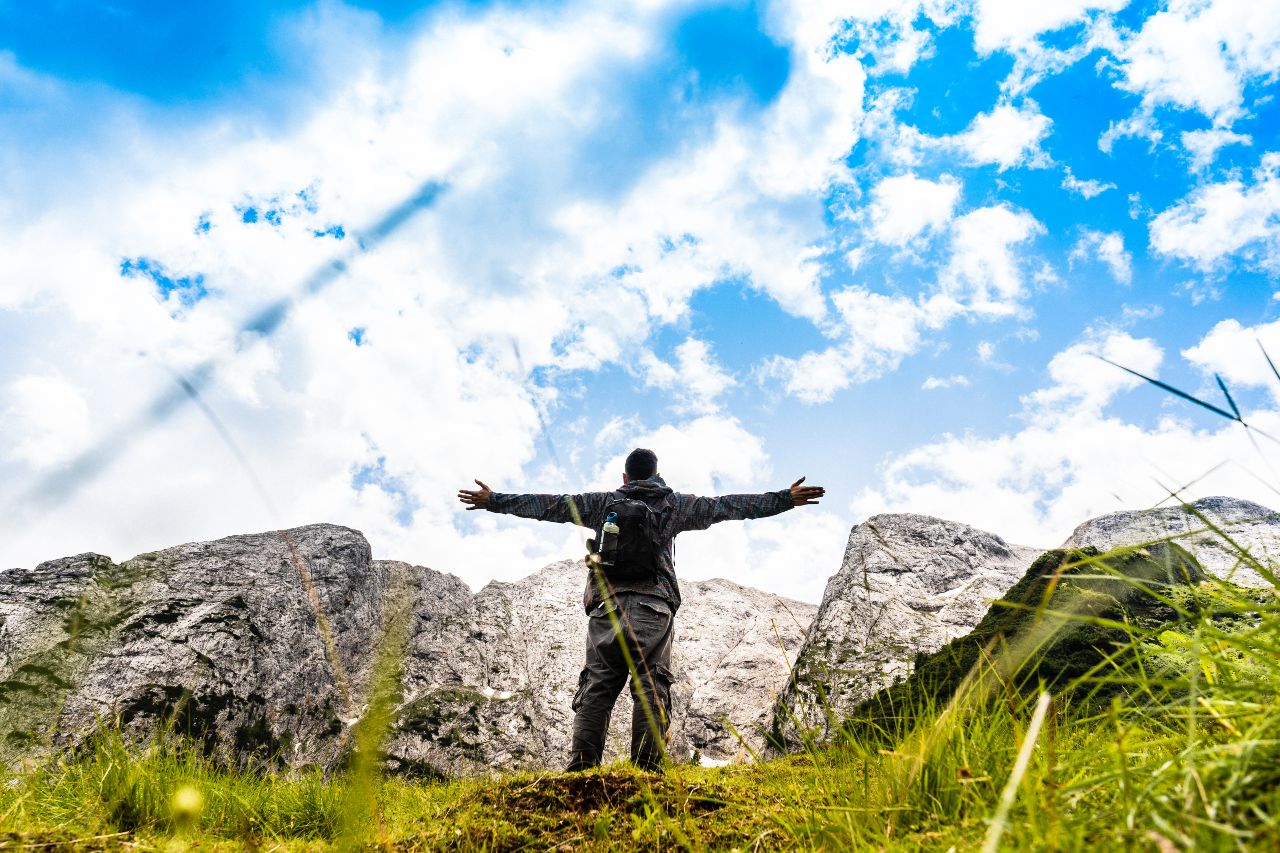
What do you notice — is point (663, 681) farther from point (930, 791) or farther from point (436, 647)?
point (436, 647)

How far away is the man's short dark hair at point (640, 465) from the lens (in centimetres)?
748

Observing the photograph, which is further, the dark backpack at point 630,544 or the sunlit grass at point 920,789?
the dark backpack at point 630,544

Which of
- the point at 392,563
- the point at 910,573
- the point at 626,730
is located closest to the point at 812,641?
the point at 910,573

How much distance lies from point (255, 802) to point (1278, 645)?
17.3 ft

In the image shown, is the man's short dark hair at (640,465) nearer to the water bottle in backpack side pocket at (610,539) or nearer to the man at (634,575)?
the man at (634,575)

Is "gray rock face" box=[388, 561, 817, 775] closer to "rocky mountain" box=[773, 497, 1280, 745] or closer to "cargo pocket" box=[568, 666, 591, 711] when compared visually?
"rocky mountain" box=[773, 497, 1280, 745]

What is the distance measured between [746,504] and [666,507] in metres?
1.04

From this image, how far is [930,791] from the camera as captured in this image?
2.35m

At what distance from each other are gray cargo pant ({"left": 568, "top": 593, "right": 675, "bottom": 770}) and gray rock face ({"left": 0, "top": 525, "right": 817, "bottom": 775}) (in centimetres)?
370

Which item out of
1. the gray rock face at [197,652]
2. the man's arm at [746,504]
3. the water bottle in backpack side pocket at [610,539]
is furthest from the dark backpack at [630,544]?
the gray rock face at [197,652]

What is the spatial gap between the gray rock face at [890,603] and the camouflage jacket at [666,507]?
2.32 m

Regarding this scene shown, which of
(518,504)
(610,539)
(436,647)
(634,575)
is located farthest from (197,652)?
(634,575)

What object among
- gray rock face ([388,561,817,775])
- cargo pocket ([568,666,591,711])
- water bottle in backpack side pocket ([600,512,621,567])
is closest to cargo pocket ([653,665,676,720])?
cargo pocket ([568,666,591,711])

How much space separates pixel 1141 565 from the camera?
8.30 meters
